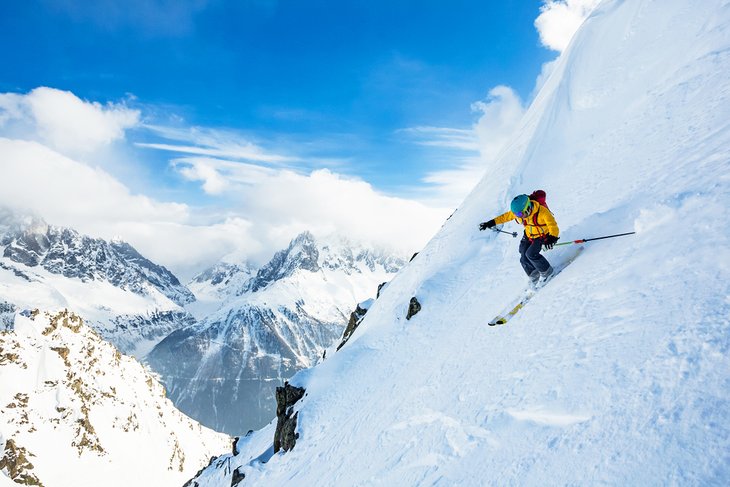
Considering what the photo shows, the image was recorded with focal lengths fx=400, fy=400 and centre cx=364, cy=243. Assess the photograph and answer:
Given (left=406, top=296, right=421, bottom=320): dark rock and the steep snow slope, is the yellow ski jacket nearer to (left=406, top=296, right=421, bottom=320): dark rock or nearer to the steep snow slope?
the steep snow slope

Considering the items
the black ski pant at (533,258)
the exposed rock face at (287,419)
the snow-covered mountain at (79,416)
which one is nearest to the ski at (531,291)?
the black ski pant at (533,258)

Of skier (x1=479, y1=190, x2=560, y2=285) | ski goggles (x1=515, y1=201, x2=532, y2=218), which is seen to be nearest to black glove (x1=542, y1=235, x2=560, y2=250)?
skier (x1=479, y1=190, x2=560, y2=285)

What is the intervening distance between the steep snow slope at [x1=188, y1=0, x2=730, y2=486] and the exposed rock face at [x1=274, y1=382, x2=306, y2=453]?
0.60 meters

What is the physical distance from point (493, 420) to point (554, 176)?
14.5 m

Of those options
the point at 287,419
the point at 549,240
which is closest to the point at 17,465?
the point at 287,419

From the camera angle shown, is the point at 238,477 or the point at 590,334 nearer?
the point at 590,334

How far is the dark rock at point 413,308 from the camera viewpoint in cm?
1942

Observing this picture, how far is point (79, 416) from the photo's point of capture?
13362cm

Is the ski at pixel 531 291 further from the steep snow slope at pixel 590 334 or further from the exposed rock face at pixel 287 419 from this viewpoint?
the exposed rock face at pixel 287 419

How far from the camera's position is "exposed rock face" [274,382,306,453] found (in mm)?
18359

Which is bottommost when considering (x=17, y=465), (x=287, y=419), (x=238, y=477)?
(x=238, y=477)

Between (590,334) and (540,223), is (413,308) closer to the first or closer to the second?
(540,223)

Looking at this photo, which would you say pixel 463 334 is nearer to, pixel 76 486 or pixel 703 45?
pixel 703 45

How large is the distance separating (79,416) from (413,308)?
15967 centimetres
